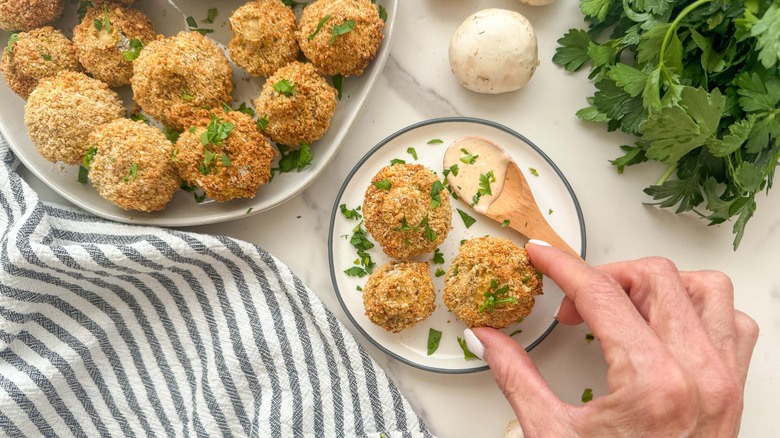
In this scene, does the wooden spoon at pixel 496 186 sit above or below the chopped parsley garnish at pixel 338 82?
below

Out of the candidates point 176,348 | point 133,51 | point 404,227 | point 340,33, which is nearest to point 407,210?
point 404,227

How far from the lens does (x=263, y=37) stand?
1.98 m

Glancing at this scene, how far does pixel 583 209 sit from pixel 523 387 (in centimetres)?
78

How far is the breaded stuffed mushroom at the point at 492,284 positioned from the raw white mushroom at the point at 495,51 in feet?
2.02

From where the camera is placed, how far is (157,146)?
1.96 metres

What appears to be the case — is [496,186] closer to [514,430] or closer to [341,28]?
[341,28]

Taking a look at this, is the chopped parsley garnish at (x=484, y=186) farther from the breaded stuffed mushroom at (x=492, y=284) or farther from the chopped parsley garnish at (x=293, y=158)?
the chopped parsley garnish at (x=293, y=158)

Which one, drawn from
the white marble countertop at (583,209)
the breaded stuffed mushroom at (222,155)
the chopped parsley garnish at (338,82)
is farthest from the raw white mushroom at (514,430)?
the chopped parsley garnish at (338,82)

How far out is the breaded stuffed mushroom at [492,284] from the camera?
1834 mm

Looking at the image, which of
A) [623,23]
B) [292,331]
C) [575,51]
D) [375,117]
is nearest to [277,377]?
[292,331]

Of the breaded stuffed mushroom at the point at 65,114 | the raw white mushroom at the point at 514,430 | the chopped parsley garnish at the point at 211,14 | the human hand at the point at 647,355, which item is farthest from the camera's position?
the chopped parsley garnish at the point at 211,14

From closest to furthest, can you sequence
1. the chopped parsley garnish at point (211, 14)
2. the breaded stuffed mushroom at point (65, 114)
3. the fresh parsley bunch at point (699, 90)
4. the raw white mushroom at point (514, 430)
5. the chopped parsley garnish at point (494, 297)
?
1. the fresh parsley bunch at point (699, 90)
2. the chopped parsley garnish at point (494, 297)
3. the breaded stuffed mushroom at point (65, 114)
4. the raw white mushroom at point (514, 430)
5. the chopped parsley garnish at point (211, 14)

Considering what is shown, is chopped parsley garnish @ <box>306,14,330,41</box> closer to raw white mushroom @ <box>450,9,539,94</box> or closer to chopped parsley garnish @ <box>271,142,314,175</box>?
chopped parsley garnish @ <box>271,142,314,175</box>

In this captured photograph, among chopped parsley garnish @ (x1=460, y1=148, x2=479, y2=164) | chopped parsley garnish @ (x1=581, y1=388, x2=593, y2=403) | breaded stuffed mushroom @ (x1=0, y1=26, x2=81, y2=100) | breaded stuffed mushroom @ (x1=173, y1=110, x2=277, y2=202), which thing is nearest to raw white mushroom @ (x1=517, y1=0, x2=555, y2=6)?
chopped parsley garnish @ (x1=460, y1=148, x2=479, y2=164)
